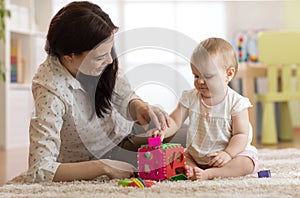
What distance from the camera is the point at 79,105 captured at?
1434 millimetres

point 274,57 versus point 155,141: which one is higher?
point 274,57

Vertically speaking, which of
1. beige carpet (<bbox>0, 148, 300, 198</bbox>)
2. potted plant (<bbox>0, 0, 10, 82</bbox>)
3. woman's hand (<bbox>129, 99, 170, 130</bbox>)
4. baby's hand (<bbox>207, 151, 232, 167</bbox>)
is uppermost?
potted plant (<bbox>0, 0, 10, 82</bbox>)

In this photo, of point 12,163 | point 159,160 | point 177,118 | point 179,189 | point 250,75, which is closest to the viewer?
point 179,189

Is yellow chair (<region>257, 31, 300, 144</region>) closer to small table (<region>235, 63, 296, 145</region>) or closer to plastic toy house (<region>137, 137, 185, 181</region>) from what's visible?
small table (<region>235, 63, 296, 145</region>)

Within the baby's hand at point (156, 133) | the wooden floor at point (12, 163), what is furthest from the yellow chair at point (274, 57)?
Result: the baby's hand at point (156, 133)

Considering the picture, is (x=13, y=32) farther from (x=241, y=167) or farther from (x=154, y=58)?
(x=241, y=167)

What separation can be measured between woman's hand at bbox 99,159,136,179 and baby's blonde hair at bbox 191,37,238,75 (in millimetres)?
334

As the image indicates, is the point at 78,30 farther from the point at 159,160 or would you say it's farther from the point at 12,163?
the point at 12,163

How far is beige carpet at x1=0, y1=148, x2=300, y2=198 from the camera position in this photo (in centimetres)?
111

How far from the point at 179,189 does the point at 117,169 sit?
24cm

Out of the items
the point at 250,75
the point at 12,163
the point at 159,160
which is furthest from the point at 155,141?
the point at 250,75

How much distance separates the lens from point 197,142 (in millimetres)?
1467

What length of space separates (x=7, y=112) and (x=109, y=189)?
202 cm

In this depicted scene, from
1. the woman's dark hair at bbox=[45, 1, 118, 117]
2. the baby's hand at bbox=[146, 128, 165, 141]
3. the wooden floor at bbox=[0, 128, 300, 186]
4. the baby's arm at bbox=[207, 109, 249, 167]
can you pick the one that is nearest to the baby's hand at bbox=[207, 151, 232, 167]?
the baby's arm at bbox=[207, 109, 249, 167]
